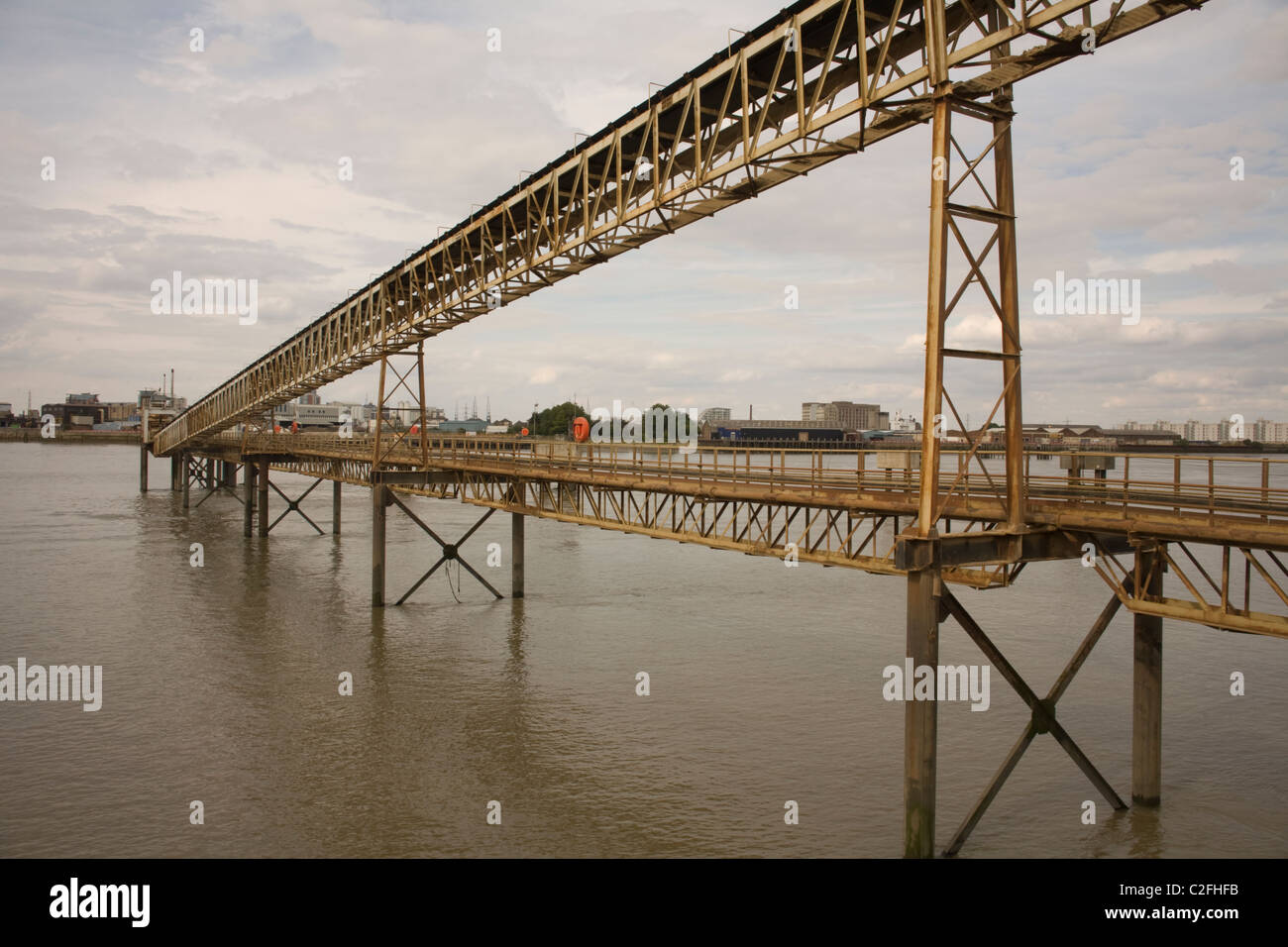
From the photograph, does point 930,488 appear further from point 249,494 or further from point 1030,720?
point 249,494

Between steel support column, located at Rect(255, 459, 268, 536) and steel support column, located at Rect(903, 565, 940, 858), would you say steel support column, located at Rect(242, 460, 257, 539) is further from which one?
steel support column, located at Rect(903, 565, 940, 858)

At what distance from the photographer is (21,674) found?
2489 cm

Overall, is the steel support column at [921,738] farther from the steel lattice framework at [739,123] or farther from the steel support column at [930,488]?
the steel lattice framework at [739,123]

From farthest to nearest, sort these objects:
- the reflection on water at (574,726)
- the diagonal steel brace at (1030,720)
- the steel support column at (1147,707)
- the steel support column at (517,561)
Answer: the steel support column at (517,561) < the reflection on water at (574,726) < the steel support column at (1147,707) < the diagonal steel brace at (1030,720)

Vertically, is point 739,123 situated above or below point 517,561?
above

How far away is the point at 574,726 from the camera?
21.2 m

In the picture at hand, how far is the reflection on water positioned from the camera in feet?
51.2

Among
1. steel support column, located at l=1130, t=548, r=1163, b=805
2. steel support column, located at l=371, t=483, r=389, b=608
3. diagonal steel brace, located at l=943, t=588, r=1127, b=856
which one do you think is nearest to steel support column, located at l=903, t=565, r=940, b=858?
diagonal steel brace, located at l=943, t=588, r=1127, b=856

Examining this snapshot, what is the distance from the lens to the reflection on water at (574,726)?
15609mm

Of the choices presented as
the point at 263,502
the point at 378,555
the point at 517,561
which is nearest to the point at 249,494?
the point at 263,502

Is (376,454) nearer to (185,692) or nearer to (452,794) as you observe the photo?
(185,692)

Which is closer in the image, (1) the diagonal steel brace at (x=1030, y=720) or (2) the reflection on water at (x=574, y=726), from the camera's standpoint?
(1) the diagonal steel brace at (x=1030, y=720)

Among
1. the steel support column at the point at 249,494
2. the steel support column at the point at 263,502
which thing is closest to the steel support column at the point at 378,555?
the steel support column at the point at 263,502

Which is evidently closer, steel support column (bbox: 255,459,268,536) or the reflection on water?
the reflection on water
